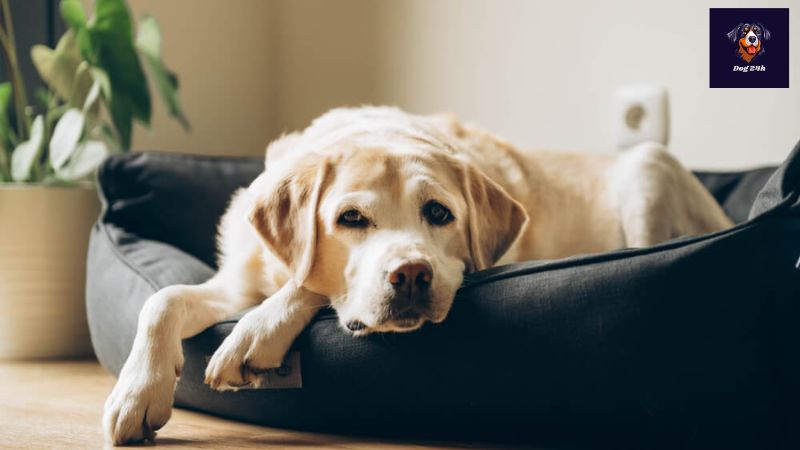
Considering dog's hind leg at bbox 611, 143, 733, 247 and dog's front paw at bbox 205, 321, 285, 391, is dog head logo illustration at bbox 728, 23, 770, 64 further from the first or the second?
dog's front paw at bbox 205, 321, 285, 391

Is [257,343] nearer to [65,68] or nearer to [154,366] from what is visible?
[154,366]

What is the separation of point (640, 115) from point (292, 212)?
5.67ft

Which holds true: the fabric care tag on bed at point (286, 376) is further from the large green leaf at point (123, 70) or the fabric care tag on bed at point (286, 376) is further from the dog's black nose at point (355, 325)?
the large green leaf at point (123, 70)

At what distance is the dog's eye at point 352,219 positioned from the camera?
6.20 ft

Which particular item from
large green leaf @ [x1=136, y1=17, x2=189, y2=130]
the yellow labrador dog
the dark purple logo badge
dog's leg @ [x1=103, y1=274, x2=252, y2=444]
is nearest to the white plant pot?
large green leaf @ [x1=136, y1=17, x2=189, y2=130]

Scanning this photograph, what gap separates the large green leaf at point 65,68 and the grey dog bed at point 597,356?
159 cm

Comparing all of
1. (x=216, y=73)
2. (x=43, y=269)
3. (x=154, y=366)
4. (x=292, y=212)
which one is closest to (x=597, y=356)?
(x=292, y=212)

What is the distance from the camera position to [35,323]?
3.12m

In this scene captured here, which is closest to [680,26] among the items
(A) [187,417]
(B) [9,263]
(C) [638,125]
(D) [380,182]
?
(C) [638,125]

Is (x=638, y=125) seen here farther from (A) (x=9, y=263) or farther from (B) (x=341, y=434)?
(A) (x=9, y=263)

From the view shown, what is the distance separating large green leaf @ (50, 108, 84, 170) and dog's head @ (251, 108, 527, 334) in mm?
1093

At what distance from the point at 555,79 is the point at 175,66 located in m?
1.66

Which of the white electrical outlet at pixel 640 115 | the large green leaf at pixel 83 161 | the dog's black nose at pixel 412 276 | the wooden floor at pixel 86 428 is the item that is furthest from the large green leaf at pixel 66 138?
the white electrical outlet at pixel 640 115

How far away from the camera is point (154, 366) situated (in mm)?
1780
